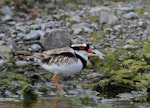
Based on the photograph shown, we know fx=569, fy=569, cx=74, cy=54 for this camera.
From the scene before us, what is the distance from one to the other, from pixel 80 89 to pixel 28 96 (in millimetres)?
1446

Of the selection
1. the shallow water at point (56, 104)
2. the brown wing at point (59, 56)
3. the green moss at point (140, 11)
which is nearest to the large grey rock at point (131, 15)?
the green moss at point (140, 11)

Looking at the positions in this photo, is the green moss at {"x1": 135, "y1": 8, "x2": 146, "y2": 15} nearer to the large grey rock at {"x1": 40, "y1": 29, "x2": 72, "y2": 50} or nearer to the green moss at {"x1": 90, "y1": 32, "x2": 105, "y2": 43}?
the green moss at {"x1": 90, "y1": 32, "x2": 105, "y2": 43}

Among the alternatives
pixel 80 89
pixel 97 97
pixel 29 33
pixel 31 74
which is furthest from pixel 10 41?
pixel 97 97

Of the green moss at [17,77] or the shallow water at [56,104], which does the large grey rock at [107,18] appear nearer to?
the green moss at [17,77]

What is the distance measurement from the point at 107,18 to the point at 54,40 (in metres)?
3.66

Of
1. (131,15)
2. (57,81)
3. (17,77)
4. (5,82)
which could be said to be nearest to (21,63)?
(17,77)

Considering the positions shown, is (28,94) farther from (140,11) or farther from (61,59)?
(140,11)

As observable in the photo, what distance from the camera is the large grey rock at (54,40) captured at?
1379 cm

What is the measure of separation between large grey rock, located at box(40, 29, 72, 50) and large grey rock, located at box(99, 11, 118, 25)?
3.14 meters

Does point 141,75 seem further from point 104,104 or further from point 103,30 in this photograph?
point 103,30

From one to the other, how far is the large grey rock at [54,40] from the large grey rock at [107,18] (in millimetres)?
3143

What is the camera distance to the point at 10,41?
14.3 metres

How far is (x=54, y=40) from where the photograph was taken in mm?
13750

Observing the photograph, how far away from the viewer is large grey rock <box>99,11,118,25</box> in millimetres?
16875
